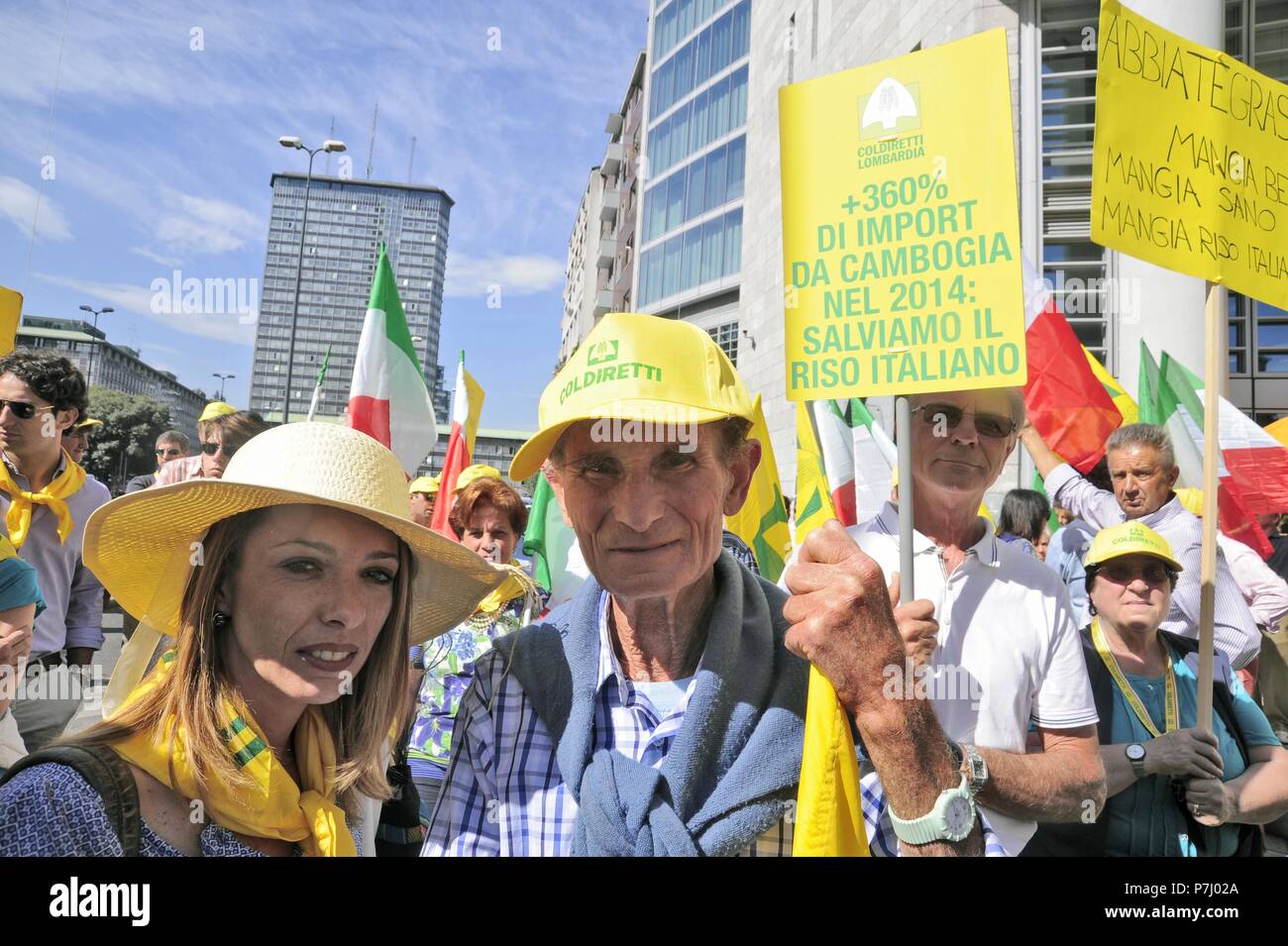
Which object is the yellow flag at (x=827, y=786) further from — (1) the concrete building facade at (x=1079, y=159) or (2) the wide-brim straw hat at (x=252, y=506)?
(1) the concrete building facade at (x=1079, y=159)

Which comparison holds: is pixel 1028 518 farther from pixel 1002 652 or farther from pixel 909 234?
pixel 909 234

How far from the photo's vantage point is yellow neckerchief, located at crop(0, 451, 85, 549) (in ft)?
11.6

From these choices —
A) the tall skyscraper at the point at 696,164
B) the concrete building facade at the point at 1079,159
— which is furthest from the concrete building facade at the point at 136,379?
the concrete building facade at the point at 1079,159

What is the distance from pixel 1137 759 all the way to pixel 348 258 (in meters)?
21.4

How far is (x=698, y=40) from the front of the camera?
32094 mm

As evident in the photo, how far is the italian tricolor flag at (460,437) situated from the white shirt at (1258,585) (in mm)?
4197

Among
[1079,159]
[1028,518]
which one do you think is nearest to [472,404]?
[1028,518]

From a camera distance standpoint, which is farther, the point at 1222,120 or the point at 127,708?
the point at 1222,120

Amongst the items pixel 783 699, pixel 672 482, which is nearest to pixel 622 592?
pixel 672 482

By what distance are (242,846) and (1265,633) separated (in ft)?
17.2

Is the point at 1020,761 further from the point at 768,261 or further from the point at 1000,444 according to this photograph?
the point at 768,261

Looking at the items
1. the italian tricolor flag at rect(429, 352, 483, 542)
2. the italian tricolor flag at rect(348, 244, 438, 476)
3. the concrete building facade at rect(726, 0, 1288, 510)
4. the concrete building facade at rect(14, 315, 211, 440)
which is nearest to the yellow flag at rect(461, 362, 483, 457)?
the italian tricolor flag at rect(429, 352, 483, 542)

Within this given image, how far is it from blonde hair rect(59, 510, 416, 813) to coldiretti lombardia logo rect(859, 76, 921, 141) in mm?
1559

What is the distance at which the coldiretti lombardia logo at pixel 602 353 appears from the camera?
1.78 metres
